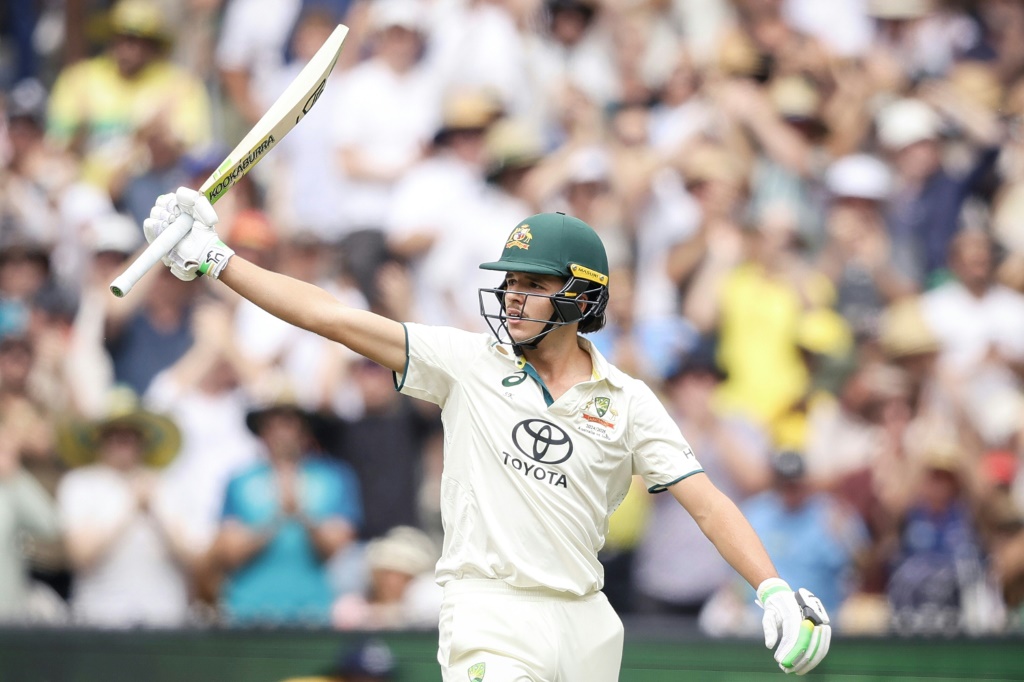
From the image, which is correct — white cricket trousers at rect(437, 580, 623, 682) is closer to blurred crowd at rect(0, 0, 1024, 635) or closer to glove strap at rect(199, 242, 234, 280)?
glove strap at rect(199, 242, 234, 280)

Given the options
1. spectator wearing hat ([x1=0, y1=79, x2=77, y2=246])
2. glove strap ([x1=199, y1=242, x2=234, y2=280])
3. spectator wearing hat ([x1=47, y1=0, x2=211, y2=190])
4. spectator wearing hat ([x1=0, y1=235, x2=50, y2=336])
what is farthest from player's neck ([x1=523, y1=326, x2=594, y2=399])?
spectator wearing hat ([x1=0, y1=79, x2=77, y2=246])

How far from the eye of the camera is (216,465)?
32.3ft

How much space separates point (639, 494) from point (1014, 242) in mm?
3257

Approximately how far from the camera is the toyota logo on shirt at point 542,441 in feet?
18.7

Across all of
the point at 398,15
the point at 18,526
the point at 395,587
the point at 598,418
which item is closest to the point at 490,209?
the point at 398,15

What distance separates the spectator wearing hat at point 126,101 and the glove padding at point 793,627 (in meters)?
7.46

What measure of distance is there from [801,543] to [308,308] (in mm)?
4218

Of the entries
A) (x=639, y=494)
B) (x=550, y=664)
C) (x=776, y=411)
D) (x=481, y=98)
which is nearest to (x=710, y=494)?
(x=550, y=664)

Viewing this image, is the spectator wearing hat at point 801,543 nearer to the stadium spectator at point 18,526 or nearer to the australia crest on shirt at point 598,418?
the australia crest on shirt at point 598,418

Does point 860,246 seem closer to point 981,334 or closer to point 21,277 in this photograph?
point 981,334

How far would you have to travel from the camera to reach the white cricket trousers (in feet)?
17.9

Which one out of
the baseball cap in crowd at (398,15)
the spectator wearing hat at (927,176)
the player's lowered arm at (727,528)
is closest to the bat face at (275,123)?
the player's lowered arm at (727,528)

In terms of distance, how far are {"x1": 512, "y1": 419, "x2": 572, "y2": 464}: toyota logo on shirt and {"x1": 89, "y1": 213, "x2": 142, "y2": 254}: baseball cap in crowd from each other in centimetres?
585

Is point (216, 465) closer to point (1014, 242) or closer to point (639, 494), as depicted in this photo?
point (639, 494)
